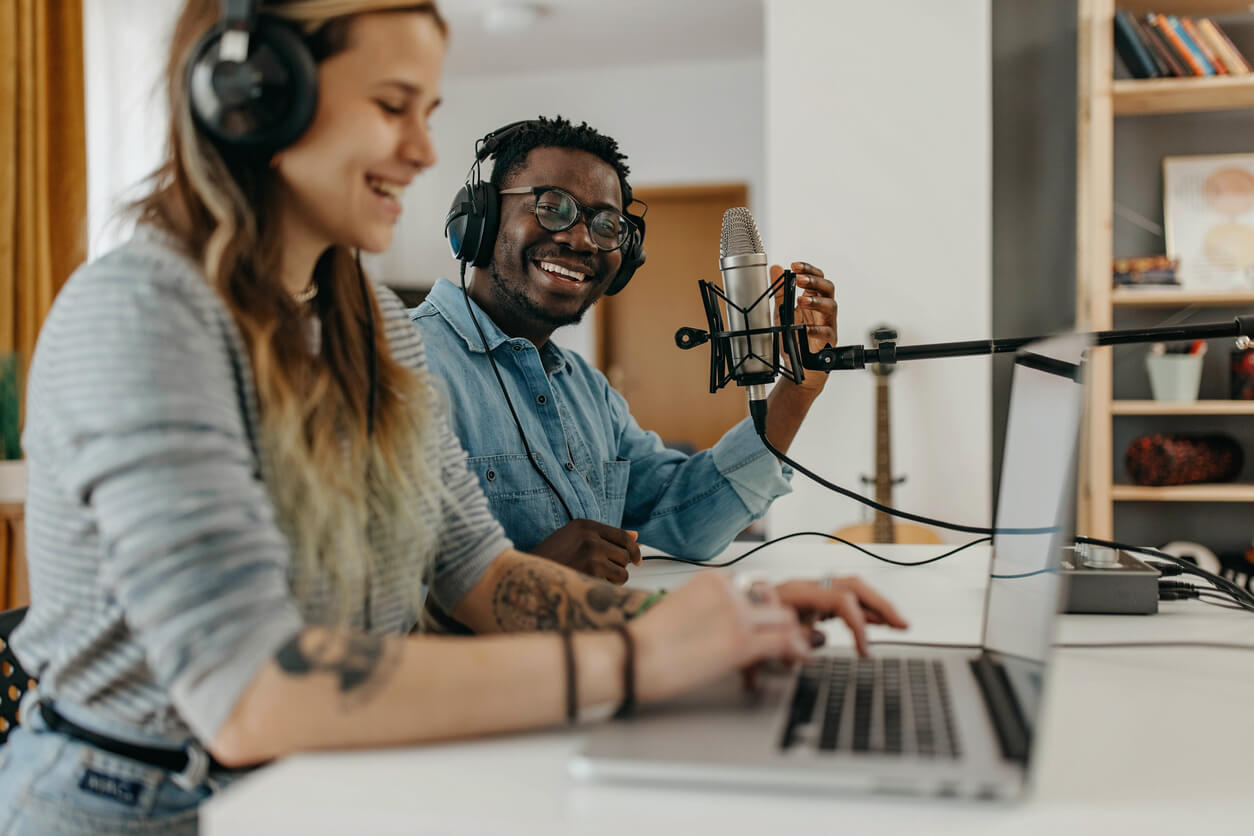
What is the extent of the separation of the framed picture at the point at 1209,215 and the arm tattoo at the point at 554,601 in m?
2.79

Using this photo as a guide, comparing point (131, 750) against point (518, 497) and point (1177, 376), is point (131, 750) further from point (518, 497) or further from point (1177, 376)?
point (1177, 376)

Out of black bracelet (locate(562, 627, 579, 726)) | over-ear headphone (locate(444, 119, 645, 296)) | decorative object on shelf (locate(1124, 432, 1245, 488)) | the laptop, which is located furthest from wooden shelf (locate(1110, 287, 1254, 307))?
black bracelet (locate(562, 627, 579, 726))

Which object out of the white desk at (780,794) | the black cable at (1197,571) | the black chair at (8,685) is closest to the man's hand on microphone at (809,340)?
the black cable at (1197,571)

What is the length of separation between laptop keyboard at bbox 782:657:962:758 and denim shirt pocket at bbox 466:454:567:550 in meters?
0.63

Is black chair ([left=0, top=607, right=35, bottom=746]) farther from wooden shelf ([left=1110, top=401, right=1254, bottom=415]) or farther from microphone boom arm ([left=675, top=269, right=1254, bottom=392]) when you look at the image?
wooden shelf ([left=1110, top=401, right=1254, bottom=415])

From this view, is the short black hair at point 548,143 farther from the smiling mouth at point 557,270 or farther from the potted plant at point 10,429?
the potted plant at point 10,429

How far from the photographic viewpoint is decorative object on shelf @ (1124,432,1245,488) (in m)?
2.90

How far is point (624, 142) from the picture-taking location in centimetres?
500

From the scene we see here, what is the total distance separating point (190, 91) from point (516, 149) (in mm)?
837

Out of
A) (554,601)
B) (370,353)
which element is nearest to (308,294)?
(370,353)

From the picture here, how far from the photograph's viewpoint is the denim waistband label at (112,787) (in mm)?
656

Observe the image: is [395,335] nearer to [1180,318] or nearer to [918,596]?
[918,596]

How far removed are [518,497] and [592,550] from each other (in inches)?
8.7

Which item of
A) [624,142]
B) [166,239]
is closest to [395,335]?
[166,239]
